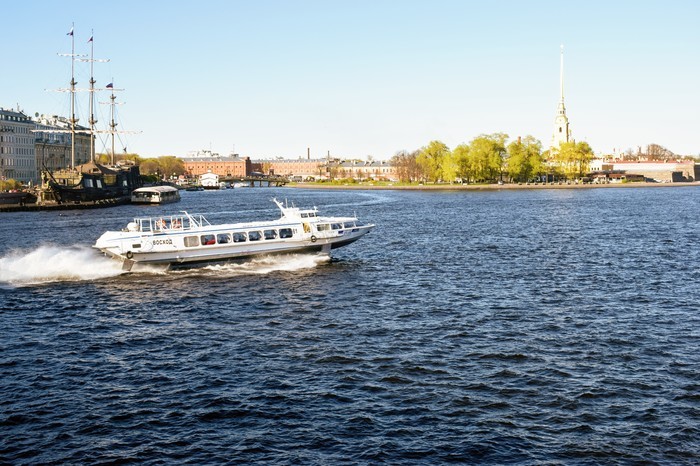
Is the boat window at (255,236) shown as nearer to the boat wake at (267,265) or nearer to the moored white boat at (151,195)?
the boat wake at (267,265)

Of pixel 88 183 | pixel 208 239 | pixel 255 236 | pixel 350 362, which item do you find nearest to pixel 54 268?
pixel 208 239

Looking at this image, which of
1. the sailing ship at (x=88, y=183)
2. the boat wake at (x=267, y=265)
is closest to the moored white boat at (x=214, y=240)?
the boat wake at (x=267, y=265)

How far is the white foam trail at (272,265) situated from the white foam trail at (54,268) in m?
7.28

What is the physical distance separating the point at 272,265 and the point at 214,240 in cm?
445

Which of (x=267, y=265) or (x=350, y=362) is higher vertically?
(x=267, y=265)

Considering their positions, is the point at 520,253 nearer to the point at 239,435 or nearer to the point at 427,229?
the point at 427,229

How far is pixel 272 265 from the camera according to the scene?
5462cm

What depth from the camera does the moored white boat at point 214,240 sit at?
52000 mm

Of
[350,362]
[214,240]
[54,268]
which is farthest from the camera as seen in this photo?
[214,240]

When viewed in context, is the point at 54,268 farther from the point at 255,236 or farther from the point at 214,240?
the point at 255,236

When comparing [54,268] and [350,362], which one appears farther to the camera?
[54,268]

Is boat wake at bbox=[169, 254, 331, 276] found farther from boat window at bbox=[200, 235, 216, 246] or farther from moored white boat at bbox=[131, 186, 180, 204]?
moored white boat at bbox=[131, 186, 180, 204]

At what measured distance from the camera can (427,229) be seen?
9006cm

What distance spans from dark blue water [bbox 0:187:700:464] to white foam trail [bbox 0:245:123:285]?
0.68 ft
